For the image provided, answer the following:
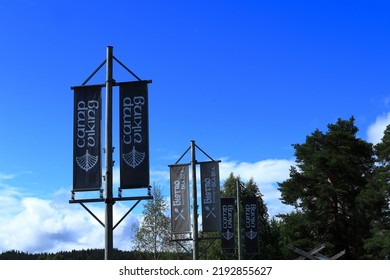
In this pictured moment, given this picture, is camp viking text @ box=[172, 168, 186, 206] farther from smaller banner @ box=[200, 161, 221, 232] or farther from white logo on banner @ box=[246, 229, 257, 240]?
white logo on banner @ box=[246, 229, 257, 240]

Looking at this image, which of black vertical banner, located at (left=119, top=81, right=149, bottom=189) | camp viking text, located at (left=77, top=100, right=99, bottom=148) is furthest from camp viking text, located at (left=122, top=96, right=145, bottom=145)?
camp viking text, located at (left=77, top=100, right=99, bottom=148)

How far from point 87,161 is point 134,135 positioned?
1205 millimetres

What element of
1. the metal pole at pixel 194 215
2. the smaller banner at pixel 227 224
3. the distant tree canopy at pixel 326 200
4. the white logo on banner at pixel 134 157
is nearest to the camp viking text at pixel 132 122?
the white logo on banner at pixel 134 157

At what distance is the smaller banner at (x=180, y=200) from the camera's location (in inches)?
909

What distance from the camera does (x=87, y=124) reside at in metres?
13.8

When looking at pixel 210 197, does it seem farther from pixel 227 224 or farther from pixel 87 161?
pixel 87 161

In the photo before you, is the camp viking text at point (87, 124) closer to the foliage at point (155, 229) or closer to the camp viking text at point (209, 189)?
the camp viking text at point (209, 189)

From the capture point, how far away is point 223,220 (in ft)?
105

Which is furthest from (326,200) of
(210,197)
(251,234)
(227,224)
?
(210,197)

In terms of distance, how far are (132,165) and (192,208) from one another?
9778mm
